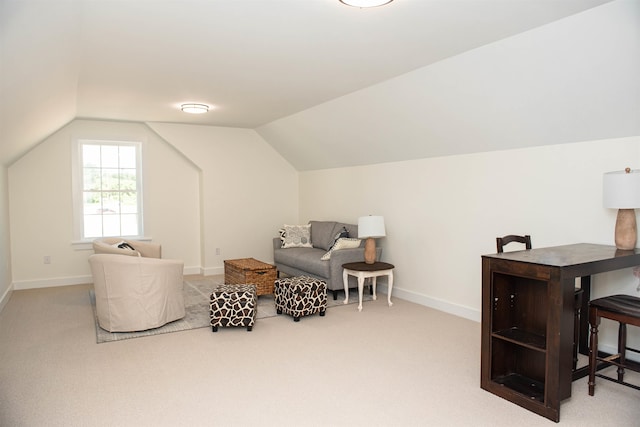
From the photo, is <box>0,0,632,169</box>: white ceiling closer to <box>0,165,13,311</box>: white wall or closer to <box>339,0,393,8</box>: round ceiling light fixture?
<box>339,0,393,8</box>: round ceiling light fixture

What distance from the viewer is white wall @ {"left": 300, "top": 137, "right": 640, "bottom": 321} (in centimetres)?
372

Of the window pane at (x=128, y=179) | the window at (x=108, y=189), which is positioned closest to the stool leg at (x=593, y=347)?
the window at (x=108, y=189)

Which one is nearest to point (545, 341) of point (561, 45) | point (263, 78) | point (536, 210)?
point (536, 210)

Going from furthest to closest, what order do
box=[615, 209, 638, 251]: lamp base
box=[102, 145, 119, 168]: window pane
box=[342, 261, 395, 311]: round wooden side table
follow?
box=[102, 145, 119, 168]: window pane
box=[342, 261, 395, 311]: round wooden side table
box=[615, 209, 638, 251]: lamp base

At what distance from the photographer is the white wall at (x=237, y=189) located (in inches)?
293

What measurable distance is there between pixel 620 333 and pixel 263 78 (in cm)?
364

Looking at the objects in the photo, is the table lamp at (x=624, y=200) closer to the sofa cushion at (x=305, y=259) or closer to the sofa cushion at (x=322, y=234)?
the sofa cushion at (x=305, y=259)

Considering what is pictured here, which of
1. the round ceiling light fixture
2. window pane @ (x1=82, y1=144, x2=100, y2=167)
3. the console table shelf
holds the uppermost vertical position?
the round ceiling light fixture

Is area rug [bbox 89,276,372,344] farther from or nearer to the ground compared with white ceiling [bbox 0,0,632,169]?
nearer to the ground

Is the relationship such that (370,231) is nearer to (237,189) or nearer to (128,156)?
(237,189)

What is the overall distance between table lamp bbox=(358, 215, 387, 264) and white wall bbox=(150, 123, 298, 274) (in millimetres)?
2957

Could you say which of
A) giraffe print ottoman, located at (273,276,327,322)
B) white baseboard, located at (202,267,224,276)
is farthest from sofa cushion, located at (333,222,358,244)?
white baseboard, located at (202,267,224,276)

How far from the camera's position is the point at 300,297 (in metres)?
4.85

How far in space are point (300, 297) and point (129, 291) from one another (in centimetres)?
167
